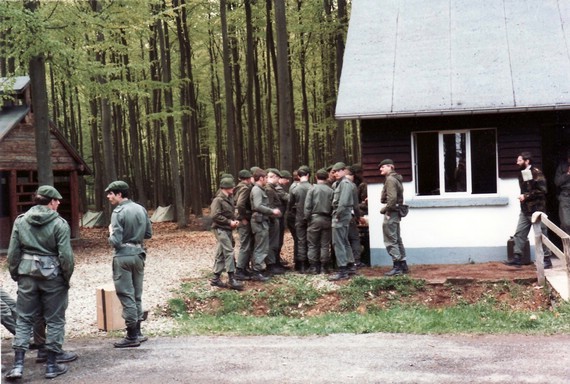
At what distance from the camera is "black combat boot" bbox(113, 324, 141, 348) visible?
27.3 feet

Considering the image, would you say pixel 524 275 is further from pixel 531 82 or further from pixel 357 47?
pixel 357 47

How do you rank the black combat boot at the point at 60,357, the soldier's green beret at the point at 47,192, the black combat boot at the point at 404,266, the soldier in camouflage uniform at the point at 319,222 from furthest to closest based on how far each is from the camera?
1. the soldier in camouflage uniform at the point at 319,222
2. the black combat boot at the point at 404,266
3. the black combat boot at the point at 60,357
4. the soldier's green beret at the point at 47,192

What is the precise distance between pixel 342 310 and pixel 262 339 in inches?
135

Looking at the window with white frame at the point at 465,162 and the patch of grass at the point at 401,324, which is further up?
the window with white frame at the point at 465,162

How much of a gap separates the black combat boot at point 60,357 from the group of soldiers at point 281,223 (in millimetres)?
4877

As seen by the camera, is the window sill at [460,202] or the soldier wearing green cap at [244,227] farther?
the window sill at [460,202]

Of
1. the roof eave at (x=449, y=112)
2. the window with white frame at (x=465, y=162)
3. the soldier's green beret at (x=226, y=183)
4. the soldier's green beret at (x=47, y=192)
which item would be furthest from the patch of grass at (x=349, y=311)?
the roof eave at (x=449, y=112)

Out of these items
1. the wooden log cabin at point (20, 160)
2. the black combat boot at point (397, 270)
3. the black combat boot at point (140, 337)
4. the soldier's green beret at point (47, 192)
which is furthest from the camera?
the wooden log cabin at point (20, 160)

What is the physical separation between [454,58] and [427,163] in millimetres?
2490

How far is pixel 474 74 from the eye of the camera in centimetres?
1448

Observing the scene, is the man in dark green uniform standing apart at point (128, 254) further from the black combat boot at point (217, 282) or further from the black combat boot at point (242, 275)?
the black combat boot at point (242, 275)

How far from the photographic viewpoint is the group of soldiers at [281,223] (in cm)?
1251

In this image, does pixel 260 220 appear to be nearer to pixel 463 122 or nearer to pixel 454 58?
pixel 463 122

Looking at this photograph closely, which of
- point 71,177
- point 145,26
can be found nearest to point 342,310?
point 145,26
